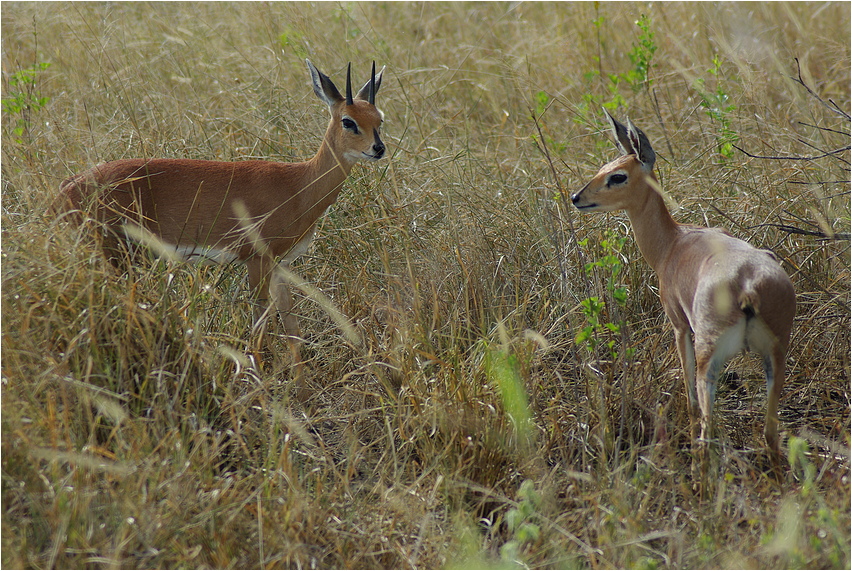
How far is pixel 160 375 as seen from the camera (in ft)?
10.4

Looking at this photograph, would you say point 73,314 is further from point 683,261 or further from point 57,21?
point 57,21

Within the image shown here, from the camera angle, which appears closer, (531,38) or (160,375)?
(160,375)

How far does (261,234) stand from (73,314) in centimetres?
148

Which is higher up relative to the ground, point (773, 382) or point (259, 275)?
point (259, 275)

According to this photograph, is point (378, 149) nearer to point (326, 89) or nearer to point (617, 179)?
point (326, 89)

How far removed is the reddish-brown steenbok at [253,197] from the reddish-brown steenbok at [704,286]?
4.57ft

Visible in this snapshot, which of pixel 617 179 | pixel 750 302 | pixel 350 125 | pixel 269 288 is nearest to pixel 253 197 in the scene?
pixel 269 288

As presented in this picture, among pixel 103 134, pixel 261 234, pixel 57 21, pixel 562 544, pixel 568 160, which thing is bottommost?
pixel 562 544

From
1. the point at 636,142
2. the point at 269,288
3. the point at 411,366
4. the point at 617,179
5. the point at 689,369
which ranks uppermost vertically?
the point at 636,142

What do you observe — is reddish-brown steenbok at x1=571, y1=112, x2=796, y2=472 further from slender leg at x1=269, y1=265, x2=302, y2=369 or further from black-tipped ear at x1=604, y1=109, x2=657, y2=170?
slender leg at x1=269, y1=265, x2=302, y2=369

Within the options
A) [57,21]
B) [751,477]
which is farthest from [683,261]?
[57,21]

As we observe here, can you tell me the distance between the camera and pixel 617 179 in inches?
155

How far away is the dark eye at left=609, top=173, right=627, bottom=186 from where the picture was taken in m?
3.93

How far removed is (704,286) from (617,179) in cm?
86
